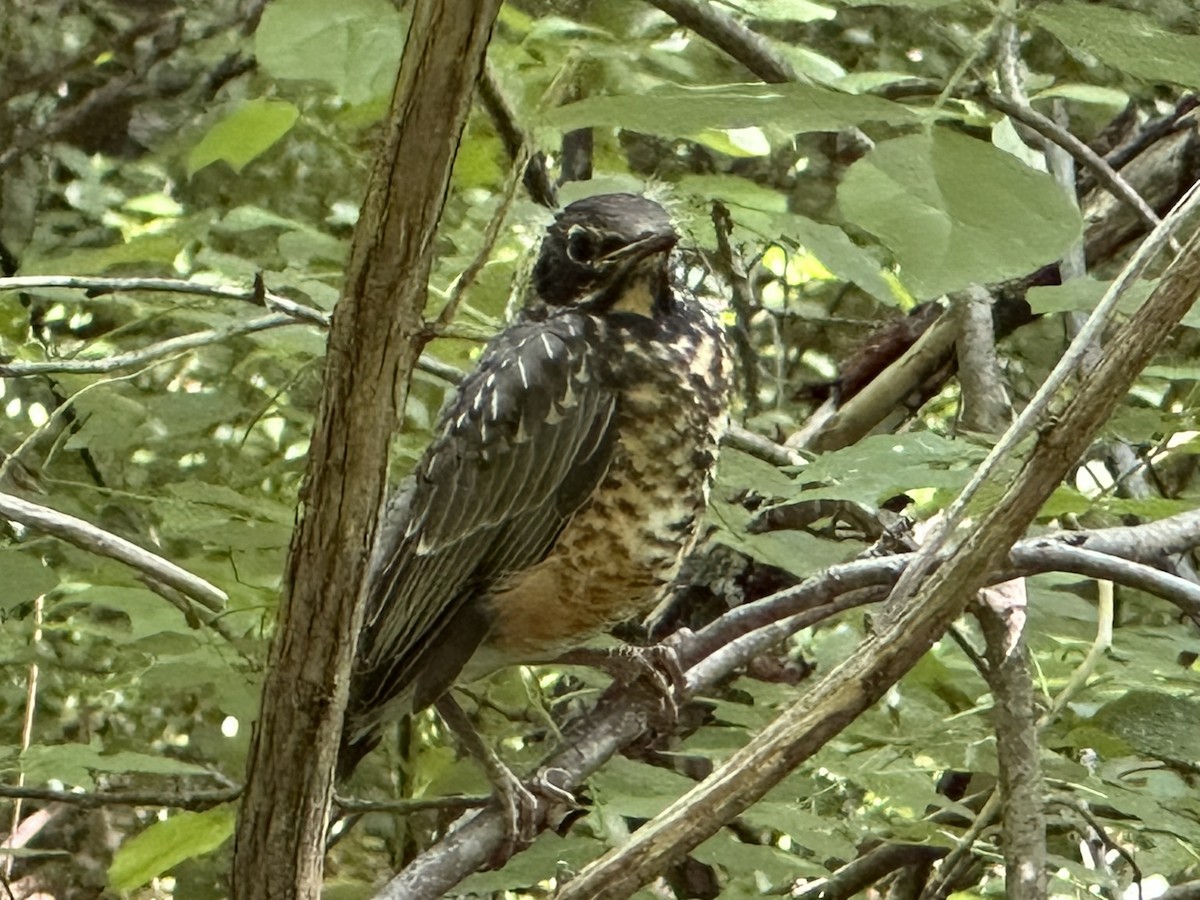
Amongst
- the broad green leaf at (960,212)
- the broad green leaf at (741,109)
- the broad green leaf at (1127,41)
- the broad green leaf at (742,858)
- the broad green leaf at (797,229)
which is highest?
the broad green leaf at (1127,41)

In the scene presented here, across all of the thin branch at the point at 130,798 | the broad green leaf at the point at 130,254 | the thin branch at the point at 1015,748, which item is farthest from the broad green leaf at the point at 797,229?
the thin branch at the point at 130,798

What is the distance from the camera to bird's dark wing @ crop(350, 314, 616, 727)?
1.26 m

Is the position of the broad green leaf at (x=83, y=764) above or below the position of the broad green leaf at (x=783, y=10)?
below

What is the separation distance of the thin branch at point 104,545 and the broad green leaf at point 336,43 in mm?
498

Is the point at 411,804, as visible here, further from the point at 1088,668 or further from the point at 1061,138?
the point at 1061,138

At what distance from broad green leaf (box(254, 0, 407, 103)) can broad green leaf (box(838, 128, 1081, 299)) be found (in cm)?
32

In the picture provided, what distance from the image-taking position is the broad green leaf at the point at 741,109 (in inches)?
27.3

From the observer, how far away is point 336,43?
2.99 ft

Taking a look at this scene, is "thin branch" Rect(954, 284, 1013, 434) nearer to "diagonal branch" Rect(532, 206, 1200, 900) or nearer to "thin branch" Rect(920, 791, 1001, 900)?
"thin branch" Rect(920, 791, 1001, 900)

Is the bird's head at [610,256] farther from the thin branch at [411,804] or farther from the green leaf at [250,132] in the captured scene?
the thin branch at [411,804]

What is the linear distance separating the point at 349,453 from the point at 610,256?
697mm

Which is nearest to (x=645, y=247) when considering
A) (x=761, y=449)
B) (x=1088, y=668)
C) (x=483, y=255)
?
(x=761, y=449)

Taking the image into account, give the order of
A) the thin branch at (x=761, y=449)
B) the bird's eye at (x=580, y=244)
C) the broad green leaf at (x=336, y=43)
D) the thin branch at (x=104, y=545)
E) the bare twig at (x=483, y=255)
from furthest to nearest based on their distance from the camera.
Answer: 1. the thin branch at (x=761, y=449)
2. the bird's eye at (x=580, y=244)
3. the thin branch at (x=104, y=545)
4. the broad green leaf at (x=336, y=43)
5. the bare twig at (x=483, y=255)

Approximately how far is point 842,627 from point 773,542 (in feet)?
1.32
